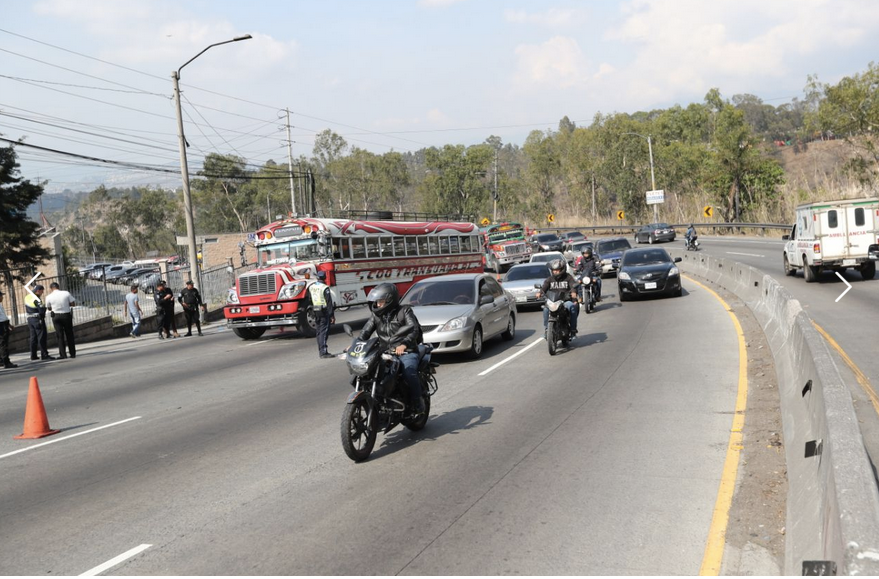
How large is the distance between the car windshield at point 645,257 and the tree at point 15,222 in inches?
1337

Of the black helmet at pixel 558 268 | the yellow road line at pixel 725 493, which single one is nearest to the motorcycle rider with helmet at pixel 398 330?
the yellow road line at pixel 725 493

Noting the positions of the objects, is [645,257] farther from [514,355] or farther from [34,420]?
[34,420]

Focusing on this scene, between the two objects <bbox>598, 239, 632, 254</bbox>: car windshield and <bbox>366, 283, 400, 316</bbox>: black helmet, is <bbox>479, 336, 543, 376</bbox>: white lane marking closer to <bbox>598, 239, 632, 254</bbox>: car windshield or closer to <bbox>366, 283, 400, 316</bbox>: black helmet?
<bbox>366, 283, 400, 316</bbox>: black helmet

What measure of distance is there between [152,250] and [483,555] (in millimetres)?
139431

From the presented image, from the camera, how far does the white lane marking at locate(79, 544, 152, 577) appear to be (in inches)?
210

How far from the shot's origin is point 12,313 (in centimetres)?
2395

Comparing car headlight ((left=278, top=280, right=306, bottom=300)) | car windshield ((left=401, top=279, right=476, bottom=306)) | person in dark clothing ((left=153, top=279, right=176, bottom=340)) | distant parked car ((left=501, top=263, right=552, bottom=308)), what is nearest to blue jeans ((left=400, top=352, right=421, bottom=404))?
car windshield ((left=401, top=279, right=476, bottom=306))

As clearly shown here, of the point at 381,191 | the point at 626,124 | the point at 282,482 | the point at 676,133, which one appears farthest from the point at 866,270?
the point at 676,133

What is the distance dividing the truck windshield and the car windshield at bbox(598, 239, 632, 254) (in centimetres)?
1560

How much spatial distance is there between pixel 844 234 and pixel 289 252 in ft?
50.9

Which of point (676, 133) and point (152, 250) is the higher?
point (676, 133)

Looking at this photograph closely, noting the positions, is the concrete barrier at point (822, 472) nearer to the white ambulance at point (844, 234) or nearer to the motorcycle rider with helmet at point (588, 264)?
the motorcycle rider with helmet at point (588, 264)

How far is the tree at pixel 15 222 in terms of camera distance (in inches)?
1785

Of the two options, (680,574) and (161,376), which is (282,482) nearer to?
(680,574)
